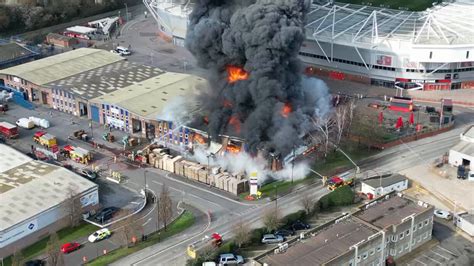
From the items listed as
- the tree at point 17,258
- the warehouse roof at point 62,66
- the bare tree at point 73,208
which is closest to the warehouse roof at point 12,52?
the warehouse roof at point 62,66

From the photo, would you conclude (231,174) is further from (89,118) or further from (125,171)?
(89,118)

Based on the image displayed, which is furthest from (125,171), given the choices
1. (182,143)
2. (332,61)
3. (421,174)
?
(332,61)

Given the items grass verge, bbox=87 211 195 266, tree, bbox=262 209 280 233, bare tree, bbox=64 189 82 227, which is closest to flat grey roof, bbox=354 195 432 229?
tree, bbox=262 209 280 233

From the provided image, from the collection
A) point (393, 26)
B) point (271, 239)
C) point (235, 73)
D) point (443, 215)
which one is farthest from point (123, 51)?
point (443, 215)

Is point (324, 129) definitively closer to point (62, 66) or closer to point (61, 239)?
point (61, 239)

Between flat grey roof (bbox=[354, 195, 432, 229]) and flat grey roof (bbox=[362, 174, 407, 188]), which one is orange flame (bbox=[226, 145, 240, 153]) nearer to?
flat grey roof (bbox=[362, 174, 407, 188])

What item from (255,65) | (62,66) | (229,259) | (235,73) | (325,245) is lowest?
(229,259)

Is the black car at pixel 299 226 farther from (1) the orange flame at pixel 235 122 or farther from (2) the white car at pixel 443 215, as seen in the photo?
(1) the orange flame at pixel 235 122
